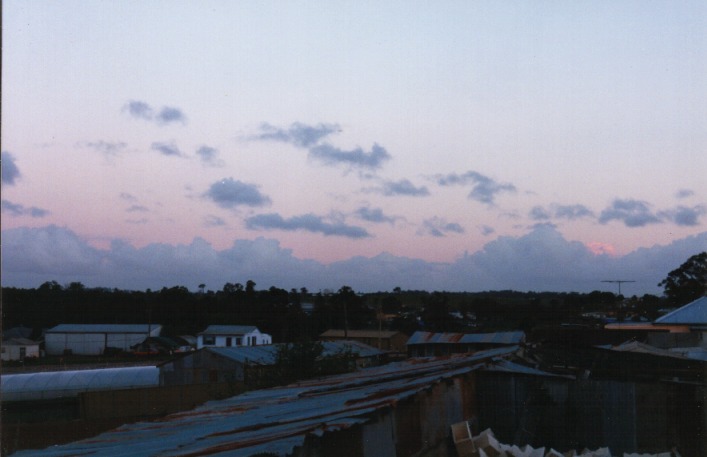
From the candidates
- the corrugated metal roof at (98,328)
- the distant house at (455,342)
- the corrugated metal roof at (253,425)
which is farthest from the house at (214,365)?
the corrugated metal roof at (98,328)

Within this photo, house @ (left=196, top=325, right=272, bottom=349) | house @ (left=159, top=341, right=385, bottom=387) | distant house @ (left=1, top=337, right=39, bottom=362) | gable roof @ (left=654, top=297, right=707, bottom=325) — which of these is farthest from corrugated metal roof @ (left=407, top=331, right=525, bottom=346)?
distant house @ (left=1, top=337, right=39, bottom=362)

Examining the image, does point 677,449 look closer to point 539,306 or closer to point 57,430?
point 57,430

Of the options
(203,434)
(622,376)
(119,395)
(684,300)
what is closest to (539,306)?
(684,300)

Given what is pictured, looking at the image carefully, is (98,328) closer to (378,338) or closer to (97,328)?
(97,328)

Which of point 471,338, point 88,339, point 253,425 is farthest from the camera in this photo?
point 88,339

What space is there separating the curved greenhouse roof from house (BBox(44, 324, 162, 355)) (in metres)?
25.7

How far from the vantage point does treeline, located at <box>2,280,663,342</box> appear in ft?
177

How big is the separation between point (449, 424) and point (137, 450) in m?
3.70

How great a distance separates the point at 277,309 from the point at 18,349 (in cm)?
2055

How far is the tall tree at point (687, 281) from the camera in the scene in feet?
147

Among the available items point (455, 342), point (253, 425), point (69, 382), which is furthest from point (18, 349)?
point (253, 425)

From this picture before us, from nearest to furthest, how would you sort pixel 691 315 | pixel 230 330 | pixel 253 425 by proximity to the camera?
pixel 253 425, pixel 691 315, pixel 230 330

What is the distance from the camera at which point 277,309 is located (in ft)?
189

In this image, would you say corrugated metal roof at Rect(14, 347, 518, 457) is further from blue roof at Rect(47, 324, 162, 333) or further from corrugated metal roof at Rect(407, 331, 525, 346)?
blue roof at Rect(47, 324, 162, 333)
